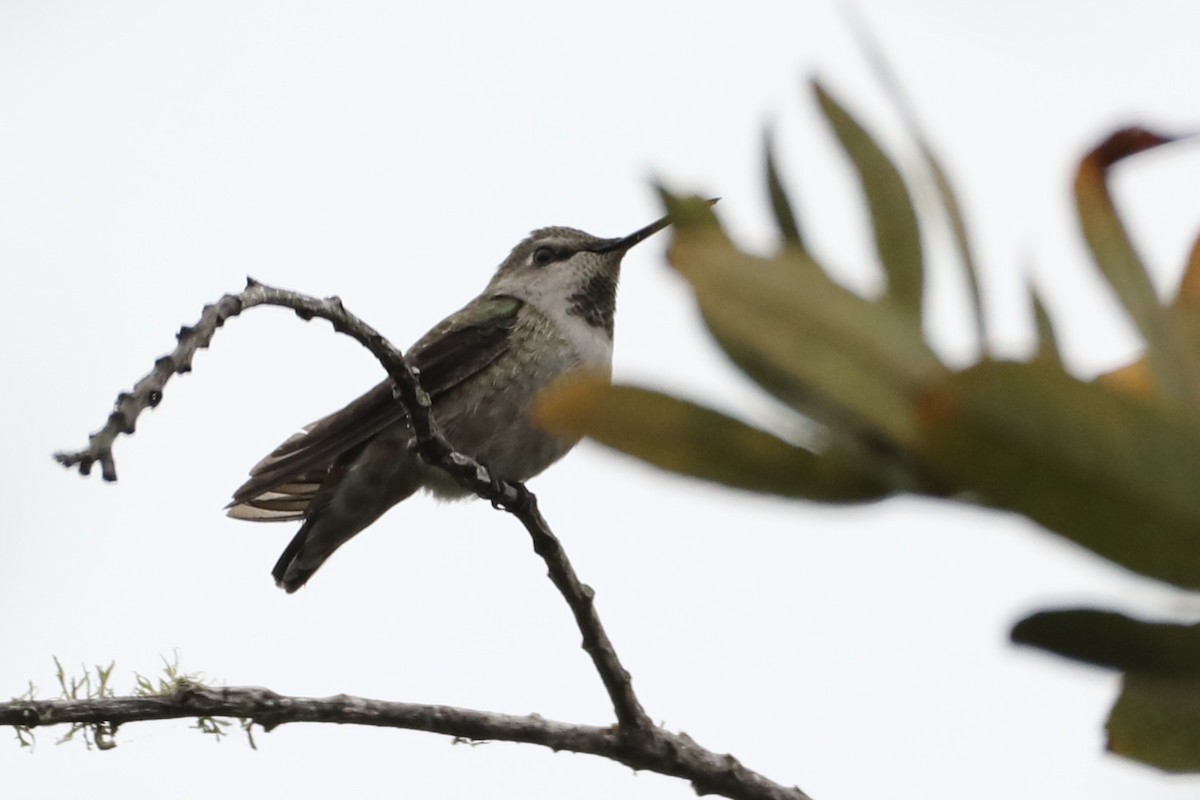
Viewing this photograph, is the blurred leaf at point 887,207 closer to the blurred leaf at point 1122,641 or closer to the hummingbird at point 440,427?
the blurred leaf at point 1122,641

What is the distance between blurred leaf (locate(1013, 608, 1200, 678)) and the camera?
0.52 metres

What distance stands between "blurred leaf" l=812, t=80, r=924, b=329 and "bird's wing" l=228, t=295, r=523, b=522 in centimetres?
497

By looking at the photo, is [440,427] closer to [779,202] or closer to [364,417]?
[364,417]

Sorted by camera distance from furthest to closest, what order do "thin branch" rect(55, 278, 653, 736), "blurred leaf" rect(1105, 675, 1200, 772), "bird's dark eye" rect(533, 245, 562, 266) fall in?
1. "bird's dark eye" rect(533, 245, 562, 266)
2. "thin branch" rect(55, 278, 653, 736)
3. "blurred leaf" rect(1105, 675, 1200, 772)

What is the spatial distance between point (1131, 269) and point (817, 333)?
0.17m

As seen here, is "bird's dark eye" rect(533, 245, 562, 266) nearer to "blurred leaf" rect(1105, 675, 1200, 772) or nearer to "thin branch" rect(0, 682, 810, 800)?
"thin branch" rect(0, 682, 810, 800)

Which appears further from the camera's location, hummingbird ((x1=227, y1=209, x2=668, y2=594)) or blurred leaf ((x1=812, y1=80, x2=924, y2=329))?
hummingbird ((x1=227, y1=209, x2=668, y2=594))

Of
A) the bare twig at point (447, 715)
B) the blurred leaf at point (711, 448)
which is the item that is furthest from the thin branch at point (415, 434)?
the blurred leaf at point (711, 448)

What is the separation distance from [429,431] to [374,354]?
54cm

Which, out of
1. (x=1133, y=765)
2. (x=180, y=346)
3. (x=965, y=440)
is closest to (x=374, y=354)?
(x=180, y=346)

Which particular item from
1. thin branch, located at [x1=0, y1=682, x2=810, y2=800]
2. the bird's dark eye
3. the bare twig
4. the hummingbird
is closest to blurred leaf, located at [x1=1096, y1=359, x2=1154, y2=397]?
the bare twig

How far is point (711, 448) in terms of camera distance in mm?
516

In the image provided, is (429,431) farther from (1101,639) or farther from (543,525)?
(1101,639)

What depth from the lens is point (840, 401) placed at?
1.59 feet
